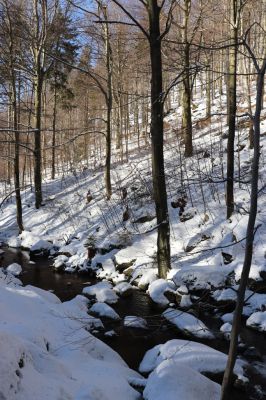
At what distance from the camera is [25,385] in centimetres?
351

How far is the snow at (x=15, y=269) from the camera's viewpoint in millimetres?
11026

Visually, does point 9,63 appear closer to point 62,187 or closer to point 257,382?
point 62,187

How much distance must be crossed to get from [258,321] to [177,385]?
2.85 metres

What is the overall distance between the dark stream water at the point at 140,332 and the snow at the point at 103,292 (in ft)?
0.62

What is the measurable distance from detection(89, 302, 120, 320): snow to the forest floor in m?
0.03

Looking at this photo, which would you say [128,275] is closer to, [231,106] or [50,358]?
[231,106]

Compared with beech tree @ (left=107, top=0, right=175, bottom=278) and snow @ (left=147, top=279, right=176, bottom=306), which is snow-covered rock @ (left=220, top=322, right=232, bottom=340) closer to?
snow @ (left=147, top=279, right=176, bottom=306)

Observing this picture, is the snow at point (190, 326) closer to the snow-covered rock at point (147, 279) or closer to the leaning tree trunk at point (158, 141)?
the leaning tree trunk at point (158, 141)

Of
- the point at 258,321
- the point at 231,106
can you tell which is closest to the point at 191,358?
the point at 258,321

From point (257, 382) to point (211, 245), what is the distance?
462cm

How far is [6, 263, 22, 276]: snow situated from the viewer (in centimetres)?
1103

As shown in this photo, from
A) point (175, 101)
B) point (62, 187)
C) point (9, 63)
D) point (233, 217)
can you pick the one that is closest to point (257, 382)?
point (233, 217)

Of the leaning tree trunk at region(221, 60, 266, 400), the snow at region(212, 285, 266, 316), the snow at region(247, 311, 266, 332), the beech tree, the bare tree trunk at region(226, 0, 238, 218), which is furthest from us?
the bare tree trunk at region(226, 0, 238, 218)

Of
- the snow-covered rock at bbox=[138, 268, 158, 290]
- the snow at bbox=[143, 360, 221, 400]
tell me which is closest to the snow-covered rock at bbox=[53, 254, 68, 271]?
the snow-covered rock at bbox=[138, 268, 158, 290]
